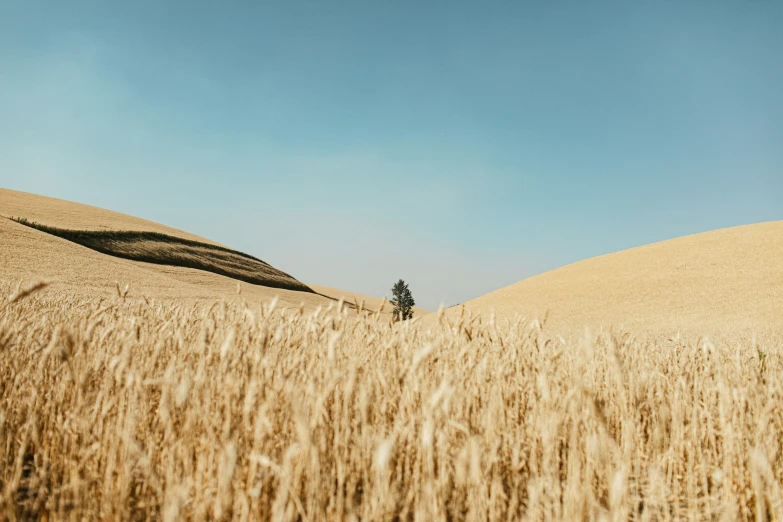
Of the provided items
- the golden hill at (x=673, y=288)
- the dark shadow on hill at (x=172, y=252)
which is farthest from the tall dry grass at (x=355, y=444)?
the dark shadow on hill at (x=172, y=252)

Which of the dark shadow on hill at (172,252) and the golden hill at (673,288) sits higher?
the golden hill at (673,288)

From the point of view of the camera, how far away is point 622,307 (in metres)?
26.7

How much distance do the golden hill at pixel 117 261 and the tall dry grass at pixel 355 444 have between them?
7.01 metres

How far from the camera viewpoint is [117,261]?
3097cm

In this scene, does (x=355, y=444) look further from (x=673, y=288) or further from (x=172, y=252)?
(x=172, y=252)

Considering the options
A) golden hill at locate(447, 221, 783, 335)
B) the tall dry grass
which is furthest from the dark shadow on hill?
the tall dry grass

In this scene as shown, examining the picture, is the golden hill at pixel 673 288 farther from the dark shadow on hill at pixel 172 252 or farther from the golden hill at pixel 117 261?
the dark shadow on hill at pixel 172 252

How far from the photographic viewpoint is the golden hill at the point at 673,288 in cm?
2170

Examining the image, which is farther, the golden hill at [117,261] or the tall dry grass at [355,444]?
the golden hill at [117,261]

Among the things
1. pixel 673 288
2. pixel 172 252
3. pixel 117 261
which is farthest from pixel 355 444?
pixel 172 252

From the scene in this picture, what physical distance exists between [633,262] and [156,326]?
39.1m

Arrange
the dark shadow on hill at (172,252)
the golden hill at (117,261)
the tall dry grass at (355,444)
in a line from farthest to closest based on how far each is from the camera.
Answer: the dark shadow on hill at (172,252), the golden hill at (117,261), the tall dry grass at (355,444)

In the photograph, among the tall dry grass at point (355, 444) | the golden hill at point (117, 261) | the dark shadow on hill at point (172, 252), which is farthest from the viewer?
the dark shadow on hill at point (172, 252)

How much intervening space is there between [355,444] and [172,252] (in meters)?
45.3
